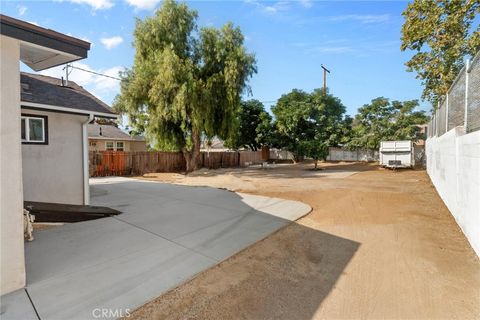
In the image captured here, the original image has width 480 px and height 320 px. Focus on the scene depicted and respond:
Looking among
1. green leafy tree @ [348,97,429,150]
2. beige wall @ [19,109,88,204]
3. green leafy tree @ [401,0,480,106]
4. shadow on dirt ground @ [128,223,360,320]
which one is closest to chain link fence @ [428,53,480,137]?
shadow on dirt ground @ [128,223,360,320]

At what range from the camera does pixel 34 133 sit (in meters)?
6.15

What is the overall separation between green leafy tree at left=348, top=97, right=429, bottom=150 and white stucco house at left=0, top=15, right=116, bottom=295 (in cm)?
2428

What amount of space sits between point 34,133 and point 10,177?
4.00m

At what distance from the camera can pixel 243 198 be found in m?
8.71

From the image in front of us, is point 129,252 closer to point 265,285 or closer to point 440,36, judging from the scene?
point 265,285

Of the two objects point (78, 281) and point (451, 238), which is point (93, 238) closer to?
point (78, 281)

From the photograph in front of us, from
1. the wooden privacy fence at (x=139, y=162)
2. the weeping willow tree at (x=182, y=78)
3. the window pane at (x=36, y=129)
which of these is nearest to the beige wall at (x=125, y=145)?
the wooden privacy fence at (x=139, y=162)

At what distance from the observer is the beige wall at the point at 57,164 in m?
6.05

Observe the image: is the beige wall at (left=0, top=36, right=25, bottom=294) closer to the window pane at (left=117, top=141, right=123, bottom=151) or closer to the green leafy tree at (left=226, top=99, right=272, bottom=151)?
the window pane at (left=117, top=141, right=123, bottom=151)

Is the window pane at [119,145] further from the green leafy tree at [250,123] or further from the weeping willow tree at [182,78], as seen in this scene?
the green leafy tree at [250,123]

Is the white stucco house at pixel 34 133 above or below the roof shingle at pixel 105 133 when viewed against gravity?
below

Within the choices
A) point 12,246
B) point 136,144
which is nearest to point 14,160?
point 12,246

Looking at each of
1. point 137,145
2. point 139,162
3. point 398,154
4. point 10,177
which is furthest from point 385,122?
point 10,177

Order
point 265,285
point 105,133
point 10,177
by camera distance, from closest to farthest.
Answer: point 10,177 < point 265,285 < point 105,133
